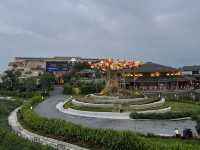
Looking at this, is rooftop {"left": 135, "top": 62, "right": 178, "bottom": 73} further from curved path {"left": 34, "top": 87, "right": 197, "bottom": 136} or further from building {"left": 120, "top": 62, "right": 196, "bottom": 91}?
curved path {"left": 34, "top": 87, "right": 197, "bottom": 136}

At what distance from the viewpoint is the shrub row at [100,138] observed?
75.5 feet

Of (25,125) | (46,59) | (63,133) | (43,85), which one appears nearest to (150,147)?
(63,133)

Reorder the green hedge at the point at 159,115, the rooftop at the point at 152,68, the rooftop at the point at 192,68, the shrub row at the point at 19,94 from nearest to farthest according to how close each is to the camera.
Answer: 1. the green hedge at the point at 159,115
2. the shrub row at the point at 19,94
3. the rooftop at the point at 152,68
4. the rooftop at the point at 192,68

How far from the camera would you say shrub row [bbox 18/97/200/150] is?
75.5 feet

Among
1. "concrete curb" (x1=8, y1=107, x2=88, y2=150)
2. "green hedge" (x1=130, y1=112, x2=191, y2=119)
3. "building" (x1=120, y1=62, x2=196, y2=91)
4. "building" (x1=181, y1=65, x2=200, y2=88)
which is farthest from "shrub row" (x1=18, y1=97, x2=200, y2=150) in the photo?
"building" (x1=181, y1=65, x2=200, y2=88)

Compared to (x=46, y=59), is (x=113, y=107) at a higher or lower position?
lower

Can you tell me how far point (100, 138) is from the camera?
2753 cm

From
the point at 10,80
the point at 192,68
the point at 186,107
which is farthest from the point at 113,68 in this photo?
the point at 192,68

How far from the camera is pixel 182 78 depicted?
100 meters

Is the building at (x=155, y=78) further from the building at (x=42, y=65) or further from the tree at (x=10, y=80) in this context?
the building at (x=42, y=65)

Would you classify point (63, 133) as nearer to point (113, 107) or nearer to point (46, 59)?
point (113, 107)

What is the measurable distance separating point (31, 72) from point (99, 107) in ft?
312

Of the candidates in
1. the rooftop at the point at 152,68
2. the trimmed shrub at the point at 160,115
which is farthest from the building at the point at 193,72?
the trimmed shrub at the point at 160,115

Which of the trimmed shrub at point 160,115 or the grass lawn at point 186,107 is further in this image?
the grass lawn at point 186,107
